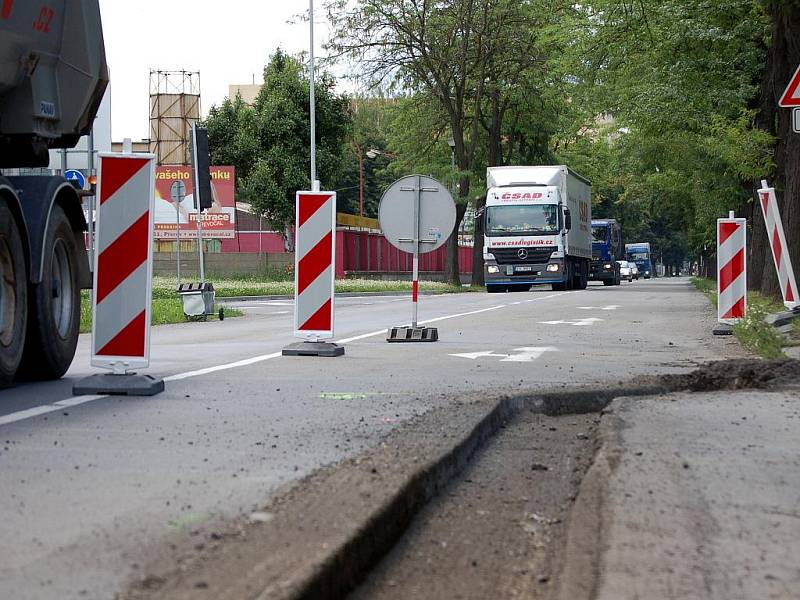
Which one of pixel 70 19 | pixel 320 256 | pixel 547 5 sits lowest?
pixel 320 256

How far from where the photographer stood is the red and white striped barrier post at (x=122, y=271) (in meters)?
8.27

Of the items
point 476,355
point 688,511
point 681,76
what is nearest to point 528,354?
Answer: point 476,355

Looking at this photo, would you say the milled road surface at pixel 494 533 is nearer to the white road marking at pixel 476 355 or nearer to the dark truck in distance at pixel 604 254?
the white road marking at pixel 476 355

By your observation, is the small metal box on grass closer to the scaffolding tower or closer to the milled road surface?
the milled road surface

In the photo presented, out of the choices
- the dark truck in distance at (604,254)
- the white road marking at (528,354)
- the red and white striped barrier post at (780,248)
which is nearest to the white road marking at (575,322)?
the red and white striped barrier post at (780,248)

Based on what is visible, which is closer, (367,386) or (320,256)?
(367,386)

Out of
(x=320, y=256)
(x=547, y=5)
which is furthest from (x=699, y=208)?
(x=320, y=256)

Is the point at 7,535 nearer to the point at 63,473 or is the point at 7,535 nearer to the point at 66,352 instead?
the point at 63,473

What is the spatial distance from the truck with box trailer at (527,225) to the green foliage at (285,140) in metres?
18.1

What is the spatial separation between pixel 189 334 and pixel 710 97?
14.5 metres

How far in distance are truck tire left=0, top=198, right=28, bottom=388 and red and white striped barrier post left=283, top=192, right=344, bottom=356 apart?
376 centimetres

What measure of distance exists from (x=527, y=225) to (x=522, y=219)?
0.27 m

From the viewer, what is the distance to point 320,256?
1236 cm

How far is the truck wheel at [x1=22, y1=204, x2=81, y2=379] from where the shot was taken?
9.12 meters
